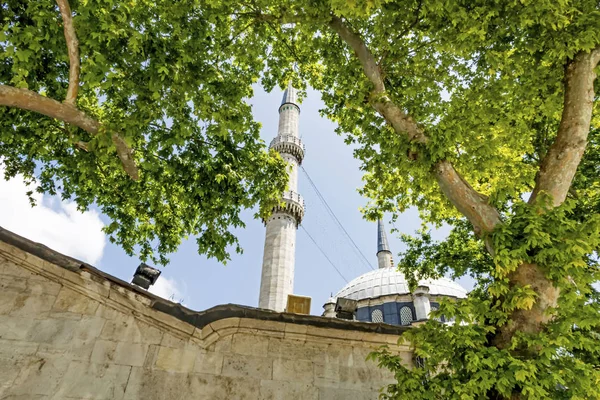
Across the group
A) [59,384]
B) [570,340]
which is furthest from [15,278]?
[570,340]

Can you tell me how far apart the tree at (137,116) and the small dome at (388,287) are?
99.2 feet

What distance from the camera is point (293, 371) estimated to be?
18.3ft

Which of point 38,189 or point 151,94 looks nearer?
Answer: point 151,94

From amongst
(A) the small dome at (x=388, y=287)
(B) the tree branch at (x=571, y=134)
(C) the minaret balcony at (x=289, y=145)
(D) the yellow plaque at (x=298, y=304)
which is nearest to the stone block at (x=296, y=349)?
(D) the yellow plaque at (x=298, y=304)

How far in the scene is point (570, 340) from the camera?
12.7ft

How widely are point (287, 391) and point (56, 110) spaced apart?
5621 millimetres

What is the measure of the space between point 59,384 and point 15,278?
172 cm

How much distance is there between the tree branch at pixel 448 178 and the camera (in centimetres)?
513

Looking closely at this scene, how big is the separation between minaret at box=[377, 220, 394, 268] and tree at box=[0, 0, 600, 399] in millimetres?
49969

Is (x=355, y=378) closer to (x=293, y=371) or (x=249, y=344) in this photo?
(x=293, y=371)

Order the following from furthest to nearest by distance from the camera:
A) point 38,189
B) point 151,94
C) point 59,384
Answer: point 38,189 → point 151,94 → point 59,384

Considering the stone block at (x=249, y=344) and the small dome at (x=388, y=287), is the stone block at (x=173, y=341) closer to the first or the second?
the stone block at (x=249, y=344)

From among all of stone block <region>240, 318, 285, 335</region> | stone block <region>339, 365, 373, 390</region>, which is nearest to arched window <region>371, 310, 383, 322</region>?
stone block <region>339, 365, 373, 390</region>

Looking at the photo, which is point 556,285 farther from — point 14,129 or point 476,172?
point 14,129
